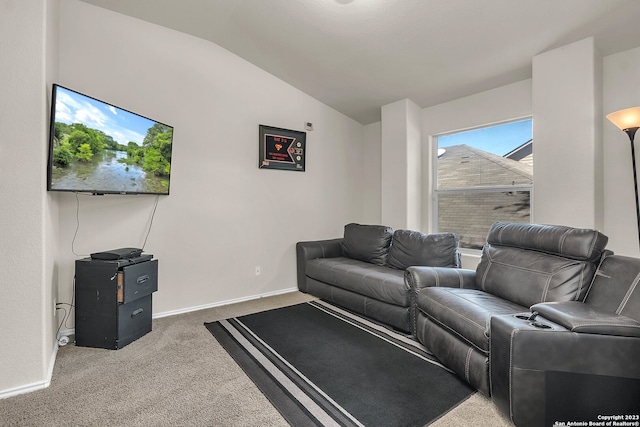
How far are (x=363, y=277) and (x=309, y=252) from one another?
103 centimetres

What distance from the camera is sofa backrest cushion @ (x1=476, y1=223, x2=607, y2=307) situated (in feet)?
6.43

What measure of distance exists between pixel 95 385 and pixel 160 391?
44 centimetres

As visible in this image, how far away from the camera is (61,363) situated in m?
2.19

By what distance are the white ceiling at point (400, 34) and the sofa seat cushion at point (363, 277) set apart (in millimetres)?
2217

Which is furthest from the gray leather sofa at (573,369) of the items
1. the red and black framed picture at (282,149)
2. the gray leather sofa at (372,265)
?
the red and black framed picture at (282,149)

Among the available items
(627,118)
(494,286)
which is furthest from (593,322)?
(627,118)

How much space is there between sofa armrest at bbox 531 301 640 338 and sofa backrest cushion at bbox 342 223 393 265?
211 centimetres

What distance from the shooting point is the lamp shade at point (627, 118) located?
2151mm

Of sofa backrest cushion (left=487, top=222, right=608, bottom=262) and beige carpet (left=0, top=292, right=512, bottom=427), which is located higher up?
sofa backrest cushion (left=487, top=222, right=608, bottom=262)

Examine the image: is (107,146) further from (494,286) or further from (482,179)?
(482,179)

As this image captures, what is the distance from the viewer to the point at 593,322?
143cm

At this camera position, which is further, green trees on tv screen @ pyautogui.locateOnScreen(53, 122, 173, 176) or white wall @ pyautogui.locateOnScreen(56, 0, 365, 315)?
white wall @ pyautogui.locateOnScreen(56, 0, 365, 315)

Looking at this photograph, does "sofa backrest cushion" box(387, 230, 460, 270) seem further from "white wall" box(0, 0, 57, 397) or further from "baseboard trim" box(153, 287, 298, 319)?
"white wall" box(0, 0, 57, 397)

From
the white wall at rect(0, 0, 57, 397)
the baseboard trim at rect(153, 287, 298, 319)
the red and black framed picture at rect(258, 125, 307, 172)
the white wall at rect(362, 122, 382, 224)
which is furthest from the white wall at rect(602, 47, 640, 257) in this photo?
the white wall at rect(0, 0, 57, 397)
